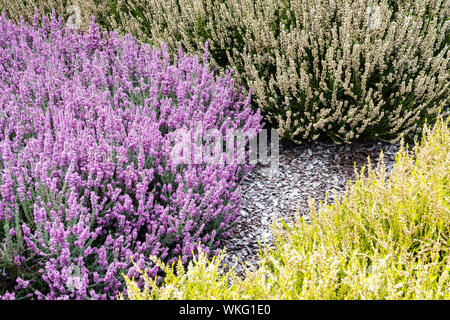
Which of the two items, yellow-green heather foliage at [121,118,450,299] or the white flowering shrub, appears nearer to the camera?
yellow-green heather foliage at [121,118,450,299]

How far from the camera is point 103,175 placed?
2375mm

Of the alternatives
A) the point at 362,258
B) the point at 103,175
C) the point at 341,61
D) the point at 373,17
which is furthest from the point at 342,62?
the point at 103,175

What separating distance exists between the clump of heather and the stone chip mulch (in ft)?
0.77

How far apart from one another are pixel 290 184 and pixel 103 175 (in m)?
1.52

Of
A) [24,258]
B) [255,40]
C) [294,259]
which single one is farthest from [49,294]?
[255,40]

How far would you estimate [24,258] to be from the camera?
6.50 ft

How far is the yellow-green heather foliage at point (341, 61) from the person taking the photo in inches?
128

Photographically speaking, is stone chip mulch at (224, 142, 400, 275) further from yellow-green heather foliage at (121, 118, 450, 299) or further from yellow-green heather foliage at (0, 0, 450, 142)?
yellow-green heather foliage at (121, 118, 450, 299)

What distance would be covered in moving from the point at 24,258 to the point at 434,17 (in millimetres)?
3332

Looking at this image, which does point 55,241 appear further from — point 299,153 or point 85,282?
point 299,153

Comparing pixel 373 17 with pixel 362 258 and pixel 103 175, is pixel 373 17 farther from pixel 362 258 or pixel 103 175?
pixel 103 175

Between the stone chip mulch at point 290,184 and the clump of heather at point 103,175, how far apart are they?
0.77ft

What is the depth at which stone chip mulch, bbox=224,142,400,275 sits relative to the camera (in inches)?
113

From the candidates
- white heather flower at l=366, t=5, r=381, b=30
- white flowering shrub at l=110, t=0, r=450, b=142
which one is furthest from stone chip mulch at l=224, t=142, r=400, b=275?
white heather flower at l=366, t=5, r=381, b=30
